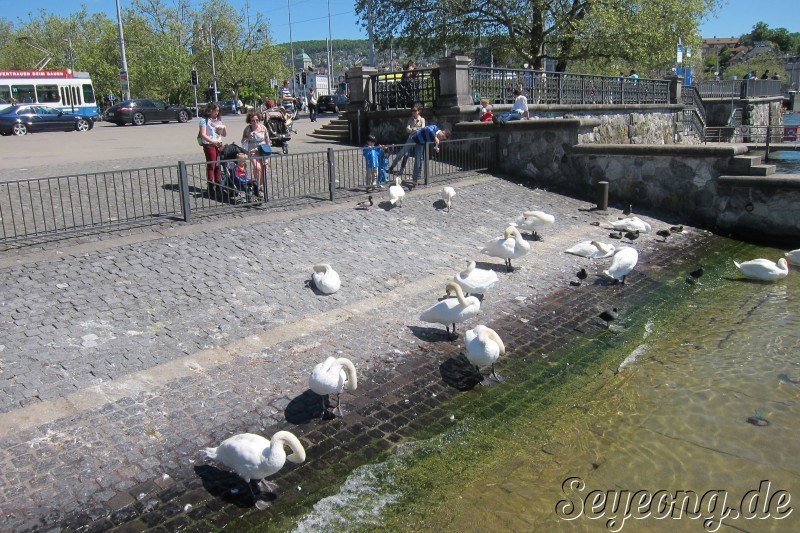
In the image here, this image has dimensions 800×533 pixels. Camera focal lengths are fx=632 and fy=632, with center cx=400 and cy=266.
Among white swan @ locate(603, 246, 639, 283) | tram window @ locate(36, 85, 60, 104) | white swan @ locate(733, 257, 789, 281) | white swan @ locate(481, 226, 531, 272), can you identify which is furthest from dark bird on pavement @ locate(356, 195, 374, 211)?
tram window @ locate(36, 85, 60, 104)

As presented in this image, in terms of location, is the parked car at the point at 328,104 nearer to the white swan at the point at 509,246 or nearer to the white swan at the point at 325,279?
the white swan at the point at 509,246

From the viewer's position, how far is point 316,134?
72.3 ft

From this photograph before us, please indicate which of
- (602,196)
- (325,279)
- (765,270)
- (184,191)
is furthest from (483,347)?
(602,196)

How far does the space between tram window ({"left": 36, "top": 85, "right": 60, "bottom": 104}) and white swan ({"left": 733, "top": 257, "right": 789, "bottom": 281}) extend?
4046 centimetres

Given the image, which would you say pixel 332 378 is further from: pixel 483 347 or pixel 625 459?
pixel 625 459

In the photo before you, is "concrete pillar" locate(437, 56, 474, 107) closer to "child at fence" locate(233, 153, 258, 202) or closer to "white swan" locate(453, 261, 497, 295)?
"child at fence" locate(233, 153, 258, 202)

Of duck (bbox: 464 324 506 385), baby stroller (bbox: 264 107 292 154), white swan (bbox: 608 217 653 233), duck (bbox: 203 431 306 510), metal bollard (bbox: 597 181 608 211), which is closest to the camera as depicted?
duck (bbox: 203 431 306 510)

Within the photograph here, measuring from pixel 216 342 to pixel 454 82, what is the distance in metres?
12.5

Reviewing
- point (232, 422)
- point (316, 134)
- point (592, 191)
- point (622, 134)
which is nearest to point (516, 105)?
point (592, 191)

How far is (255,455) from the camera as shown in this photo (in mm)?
4457

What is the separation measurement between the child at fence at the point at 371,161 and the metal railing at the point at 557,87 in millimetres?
6061

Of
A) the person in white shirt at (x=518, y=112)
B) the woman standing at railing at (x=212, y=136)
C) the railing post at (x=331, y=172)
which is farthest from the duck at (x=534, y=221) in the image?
the person in white shirt at (x=518, y=112)

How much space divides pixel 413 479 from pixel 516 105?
13.7m

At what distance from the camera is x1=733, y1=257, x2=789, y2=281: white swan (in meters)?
10.0
